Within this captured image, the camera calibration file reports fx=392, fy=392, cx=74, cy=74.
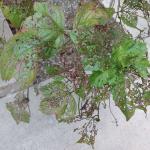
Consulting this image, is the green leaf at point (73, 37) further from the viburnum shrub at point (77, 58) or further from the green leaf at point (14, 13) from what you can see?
the green leaf at point (14, 13)

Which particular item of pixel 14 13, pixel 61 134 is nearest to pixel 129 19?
pixel 14 13

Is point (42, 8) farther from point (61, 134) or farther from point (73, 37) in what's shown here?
point (61, 134)

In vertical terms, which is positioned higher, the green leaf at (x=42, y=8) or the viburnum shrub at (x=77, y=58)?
the green leaf at (x=42, y=8)

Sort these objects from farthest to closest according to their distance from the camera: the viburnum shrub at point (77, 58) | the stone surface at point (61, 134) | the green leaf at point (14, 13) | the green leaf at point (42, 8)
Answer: the stone surface at point (61, 134), the green leaf at point (14, 13), the green leaf at point (42, 8), the viburnum shrub at point (77, 58)

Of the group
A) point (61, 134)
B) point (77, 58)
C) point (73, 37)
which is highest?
point (73, 37)

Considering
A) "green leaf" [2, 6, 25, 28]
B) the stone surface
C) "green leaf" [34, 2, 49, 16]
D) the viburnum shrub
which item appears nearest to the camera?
the viburnum shrub

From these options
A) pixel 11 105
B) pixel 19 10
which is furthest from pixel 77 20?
pixel 11 105

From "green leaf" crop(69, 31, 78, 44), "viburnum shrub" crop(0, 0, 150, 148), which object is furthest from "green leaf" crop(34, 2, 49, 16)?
"green leaf" crop(69, 31, 78, 44)

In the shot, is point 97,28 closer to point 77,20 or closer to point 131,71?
point 77,20

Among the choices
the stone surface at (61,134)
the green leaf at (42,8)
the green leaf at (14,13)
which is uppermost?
the green leaf at (42,8)

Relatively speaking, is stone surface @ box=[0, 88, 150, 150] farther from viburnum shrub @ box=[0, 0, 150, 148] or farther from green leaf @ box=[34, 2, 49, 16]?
green leaf @ box=[34, 2, 49, 16]

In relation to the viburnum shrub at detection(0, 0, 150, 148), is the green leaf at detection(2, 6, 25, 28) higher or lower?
higher

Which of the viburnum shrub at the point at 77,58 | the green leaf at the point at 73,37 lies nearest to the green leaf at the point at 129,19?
the viburnum shrub at the point at 77,58

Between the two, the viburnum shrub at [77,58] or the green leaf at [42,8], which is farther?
the green leaf at [42,8]
